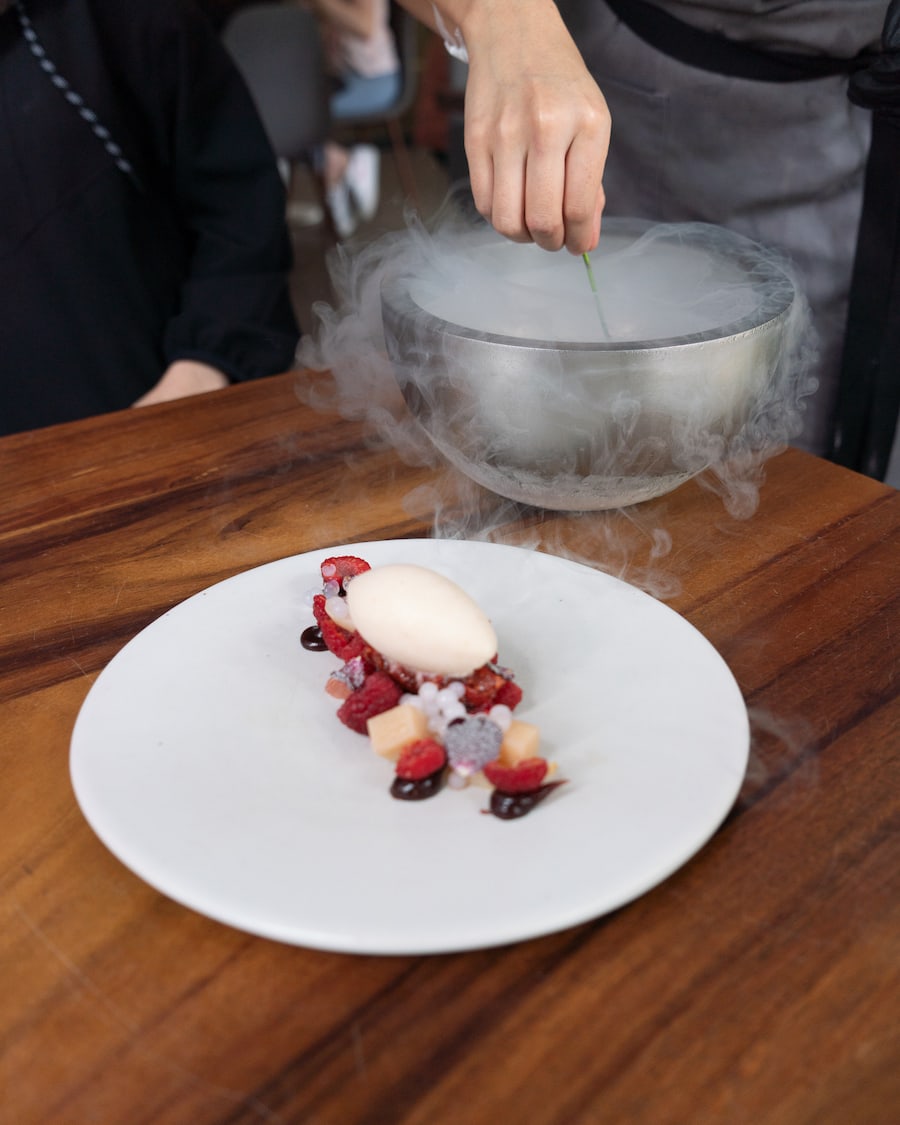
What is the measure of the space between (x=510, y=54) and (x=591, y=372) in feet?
1.16

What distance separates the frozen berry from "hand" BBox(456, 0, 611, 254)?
18.6 inches

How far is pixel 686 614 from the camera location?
82cm

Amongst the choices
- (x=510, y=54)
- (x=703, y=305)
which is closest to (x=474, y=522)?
(x=703, y=305)

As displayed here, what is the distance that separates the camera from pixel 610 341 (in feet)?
2.83

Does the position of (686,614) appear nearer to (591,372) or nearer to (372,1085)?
(591,372)

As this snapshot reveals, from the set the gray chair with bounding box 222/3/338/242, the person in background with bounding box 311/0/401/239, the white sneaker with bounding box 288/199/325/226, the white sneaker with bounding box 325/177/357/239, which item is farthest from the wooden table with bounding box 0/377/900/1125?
the white sneaker with bounding box 288/199/325/226

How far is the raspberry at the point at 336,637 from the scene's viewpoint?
2.35 ft

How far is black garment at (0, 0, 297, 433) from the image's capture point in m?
1.49

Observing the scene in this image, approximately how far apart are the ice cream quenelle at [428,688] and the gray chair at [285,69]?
345 cm

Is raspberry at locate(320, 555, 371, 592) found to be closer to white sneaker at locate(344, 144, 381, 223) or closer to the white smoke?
the white smoke

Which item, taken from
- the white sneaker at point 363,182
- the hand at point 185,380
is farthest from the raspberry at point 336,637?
the white sneaker at point 363,182

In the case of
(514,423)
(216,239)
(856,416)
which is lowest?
(856,416)

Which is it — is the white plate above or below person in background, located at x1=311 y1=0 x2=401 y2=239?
above

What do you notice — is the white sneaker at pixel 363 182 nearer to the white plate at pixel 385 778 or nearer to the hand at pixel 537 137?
the hand at pixel 537 137
